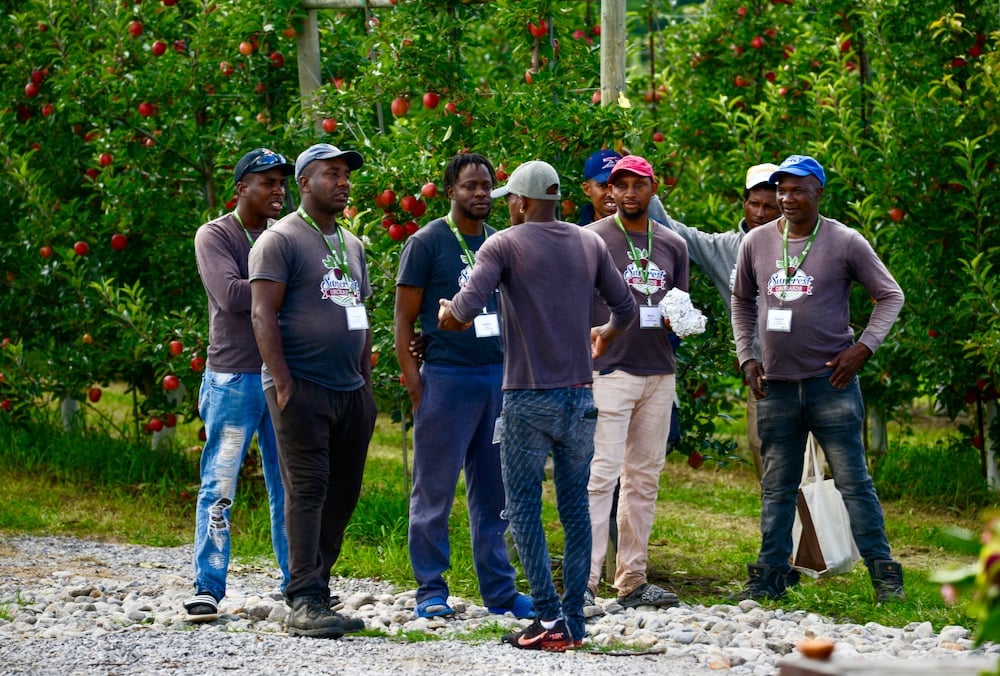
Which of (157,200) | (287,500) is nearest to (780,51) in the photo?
(157,200)

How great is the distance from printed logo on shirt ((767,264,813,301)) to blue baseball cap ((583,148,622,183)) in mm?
981

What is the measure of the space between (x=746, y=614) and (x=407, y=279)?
7.17 feet

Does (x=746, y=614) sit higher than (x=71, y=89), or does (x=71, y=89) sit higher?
(x=71, y=89)

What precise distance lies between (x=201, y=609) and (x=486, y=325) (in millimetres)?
1750

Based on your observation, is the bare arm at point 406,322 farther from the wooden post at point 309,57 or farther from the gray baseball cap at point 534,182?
the wooden post at point 309,57

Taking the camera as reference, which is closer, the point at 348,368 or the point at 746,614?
the point at 348,368

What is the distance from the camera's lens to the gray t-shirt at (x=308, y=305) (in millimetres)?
5961

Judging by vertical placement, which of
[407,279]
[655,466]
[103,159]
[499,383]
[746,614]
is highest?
[103,159]

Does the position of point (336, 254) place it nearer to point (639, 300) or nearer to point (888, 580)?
point (639, 300)

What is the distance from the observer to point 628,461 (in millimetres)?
7039

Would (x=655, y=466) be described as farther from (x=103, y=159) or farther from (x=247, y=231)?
(x=103, y=159)

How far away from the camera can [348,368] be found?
6102 mm

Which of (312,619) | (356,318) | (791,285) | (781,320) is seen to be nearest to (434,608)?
(312,619)

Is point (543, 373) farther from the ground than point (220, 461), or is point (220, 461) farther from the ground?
point (543, 373)
